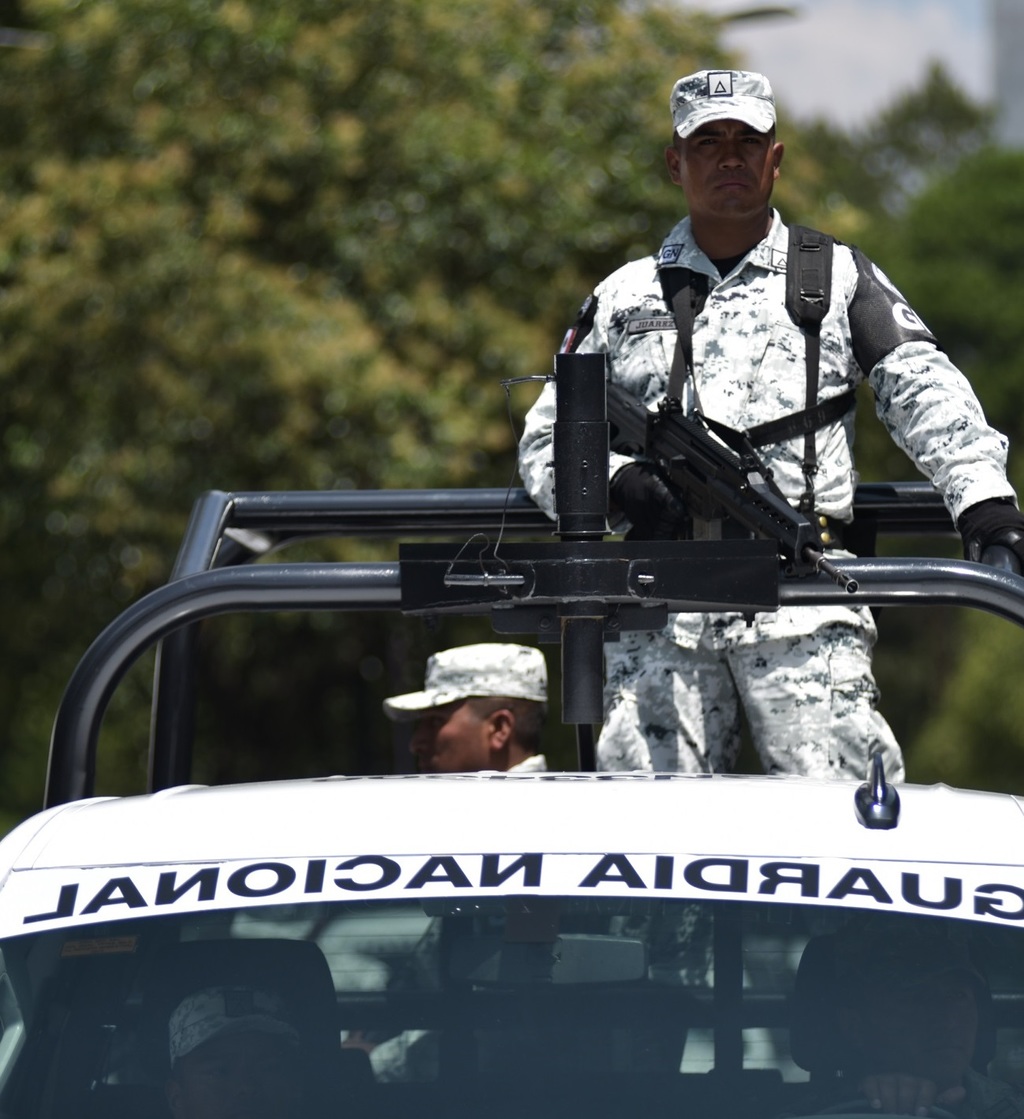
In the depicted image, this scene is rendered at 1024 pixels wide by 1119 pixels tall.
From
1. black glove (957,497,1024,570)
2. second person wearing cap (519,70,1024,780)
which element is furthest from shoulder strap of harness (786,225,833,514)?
black glove (957,497,1024,570)

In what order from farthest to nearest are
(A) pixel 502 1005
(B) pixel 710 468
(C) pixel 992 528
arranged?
(B) pixel 710 468
(C) pixel 992 528
(A) pixel 502 1005

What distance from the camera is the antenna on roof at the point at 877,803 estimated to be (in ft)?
6.33

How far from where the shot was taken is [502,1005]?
5.89ft

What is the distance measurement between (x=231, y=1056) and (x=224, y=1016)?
43mm

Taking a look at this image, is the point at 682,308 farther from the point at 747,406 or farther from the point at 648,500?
the point at 648,500

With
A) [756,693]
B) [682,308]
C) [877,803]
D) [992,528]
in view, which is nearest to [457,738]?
[756,693]

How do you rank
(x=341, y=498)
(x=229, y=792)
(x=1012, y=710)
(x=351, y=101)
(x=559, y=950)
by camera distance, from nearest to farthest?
(x=559, y=950) < (x=229, y=792) < (x=341, y=498) < (x=351, y=101) < (x=1012, y=710)

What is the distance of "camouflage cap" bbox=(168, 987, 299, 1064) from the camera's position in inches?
73.1

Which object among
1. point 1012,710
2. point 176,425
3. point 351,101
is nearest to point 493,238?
point 351,101

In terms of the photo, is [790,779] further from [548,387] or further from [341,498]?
[548,387]

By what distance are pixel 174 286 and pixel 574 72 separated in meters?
3.09

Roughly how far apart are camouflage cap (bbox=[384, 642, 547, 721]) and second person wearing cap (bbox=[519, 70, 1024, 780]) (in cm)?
99

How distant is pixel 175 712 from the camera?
10.3ft

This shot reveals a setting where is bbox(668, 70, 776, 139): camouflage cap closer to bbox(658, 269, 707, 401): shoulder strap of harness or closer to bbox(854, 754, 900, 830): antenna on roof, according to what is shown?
bbox(658, 269, 707, 401): shoulder strap of harness
